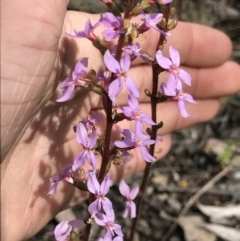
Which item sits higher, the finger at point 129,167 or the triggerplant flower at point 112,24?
the triggerplant flower at point 112,24

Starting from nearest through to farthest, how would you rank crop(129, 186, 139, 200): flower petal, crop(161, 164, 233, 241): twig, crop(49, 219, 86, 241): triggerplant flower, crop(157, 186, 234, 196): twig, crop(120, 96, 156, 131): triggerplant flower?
crop(120, 96, 156, 131): triggerplant flower → crop(49, 219, 86, 241): triggerplant flower → crop(129, 186, 139, 200): flower petal → crop(161, 164, 233, 241): twig → crop(157, 186, 234, 196): twig

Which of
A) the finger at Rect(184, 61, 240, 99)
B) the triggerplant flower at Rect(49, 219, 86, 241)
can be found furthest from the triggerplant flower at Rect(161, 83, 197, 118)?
the finger at Rect(184, 61, 240, 99)

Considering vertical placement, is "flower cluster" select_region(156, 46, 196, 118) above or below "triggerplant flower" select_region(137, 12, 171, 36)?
below

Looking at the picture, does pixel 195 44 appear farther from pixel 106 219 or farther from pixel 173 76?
pixel 106 219

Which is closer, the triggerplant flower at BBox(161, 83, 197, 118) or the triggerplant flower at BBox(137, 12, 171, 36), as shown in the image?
the triggerplant flower at BBox(137, 12, 171, 36)

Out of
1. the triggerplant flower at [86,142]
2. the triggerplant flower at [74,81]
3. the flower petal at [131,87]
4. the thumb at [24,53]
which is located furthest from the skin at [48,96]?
the flower petal at [131,87]

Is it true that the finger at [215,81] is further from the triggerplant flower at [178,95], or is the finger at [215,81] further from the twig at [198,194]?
the triggerplant flower at [178,95]

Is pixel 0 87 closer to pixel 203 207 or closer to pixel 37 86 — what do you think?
pixel 37 86

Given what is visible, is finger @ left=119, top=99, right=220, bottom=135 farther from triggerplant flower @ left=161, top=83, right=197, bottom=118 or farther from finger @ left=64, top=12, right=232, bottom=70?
triggerplant flower @ left=161, top=83, right=197, bottom=118

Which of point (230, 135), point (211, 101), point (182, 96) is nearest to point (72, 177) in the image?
point (182, 96)

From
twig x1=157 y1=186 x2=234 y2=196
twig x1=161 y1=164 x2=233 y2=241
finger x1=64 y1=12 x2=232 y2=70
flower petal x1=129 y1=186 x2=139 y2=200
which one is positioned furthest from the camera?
twig x1=157 y1=186 x2=234 y2=196
